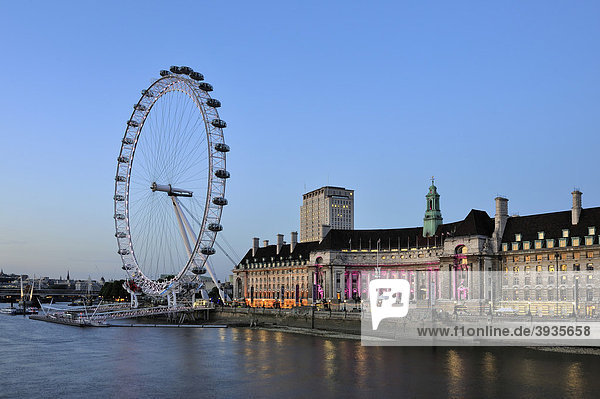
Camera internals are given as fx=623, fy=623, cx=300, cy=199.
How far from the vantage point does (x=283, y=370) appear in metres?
56.4

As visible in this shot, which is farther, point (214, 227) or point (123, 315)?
point (123, 315)

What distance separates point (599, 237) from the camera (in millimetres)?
98375

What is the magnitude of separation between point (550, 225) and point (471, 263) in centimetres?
1598

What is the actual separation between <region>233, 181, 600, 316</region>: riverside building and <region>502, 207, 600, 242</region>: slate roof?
0.56ft

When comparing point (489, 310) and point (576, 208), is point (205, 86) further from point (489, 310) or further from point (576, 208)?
point (576, 208)

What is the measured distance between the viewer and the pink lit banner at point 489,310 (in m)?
73.1

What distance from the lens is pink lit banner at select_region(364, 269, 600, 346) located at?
7312cm

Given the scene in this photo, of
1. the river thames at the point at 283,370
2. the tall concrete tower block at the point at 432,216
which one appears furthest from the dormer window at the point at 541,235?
the river thames at the point at 283,370

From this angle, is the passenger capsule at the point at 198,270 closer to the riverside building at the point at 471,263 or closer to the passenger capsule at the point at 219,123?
the passenger capsule at the point at 219,123

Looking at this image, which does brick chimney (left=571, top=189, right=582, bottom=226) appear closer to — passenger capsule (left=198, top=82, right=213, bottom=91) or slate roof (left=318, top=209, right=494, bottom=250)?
slate roof (left=318, top=209, right=494, bottom=250)

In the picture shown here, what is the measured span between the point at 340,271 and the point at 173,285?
162 ft

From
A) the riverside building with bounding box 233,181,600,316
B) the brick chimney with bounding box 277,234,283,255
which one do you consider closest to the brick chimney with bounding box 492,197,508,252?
the riverside building with bounding box 233,181,600,316

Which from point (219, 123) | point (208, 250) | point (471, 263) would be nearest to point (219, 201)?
point (208, 250)

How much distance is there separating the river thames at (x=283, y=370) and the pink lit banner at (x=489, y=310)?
646 cm
